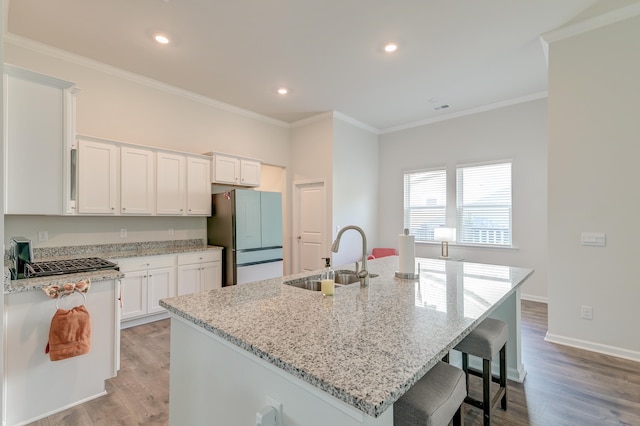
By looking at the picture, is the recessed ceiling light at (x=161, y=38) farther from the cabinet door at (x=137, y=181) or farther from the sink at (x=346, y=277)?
the sink at (x=346, y=277)

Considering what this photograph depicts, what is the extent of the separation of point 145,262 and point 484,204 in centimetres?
535

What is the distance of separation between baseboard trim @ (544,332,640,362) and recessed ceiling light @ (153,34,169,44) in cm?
523

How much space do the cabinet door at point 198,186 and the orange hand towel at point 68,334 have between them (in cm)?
233

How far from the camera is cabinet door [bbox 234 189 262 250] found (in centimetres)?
419

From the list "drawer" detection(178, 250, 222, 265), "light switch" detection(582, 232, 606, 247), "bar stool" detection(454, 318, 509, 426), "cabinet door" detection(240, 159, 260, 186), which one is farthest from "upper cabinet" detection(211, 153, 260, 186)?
"light switch" detection(582, 232, 606, 247)

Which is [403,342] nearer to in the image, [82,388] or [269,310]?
[269,310]

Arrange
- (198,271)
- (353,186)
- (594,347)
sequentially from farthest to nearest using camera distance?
(353,186) < (198,271) < (594,347)

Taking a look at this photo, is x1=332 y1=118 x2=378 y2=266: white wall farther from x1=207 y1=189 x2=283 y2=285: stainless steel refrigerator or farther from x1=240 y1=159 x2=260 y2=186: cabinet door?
x1=240 y1=159 x2=260 y2=186: cabinet door

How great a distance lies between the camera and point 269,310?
4.58 ft

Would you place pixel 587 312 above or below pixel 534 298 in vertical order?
above

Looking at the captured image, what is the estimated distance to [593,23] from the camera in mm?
2869

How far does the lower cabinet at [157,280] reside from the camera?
3.45m

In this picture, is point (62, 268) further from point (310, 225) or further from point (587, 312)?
point (587, 312)

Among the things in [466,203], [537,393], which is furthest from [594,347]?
[466,203]
